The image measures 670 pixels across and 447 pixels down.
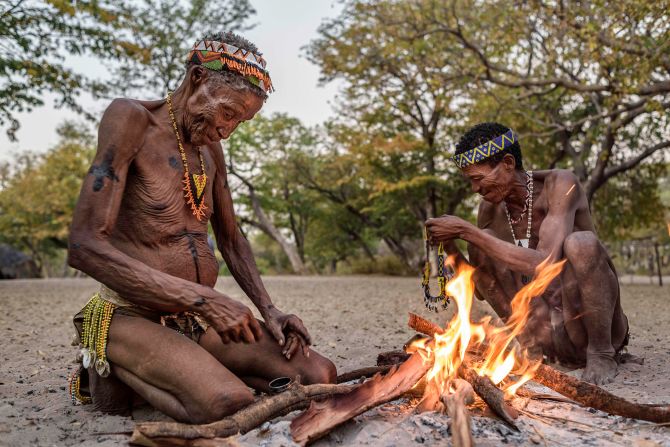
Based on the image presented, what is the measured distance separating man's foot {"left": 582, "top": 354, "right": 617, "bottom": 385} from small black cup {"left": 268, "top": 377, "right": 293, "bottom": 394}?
194cm

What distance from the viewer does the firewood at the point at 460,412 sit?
2146 mm

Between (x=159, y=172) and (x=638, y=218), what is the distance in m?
16.5

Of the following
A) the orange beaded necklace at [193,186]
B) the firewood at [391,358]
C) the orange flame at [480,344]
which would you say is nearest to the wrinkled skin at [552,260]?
the orange flame at [480,344]

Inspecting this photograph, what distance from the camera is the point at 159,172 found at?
2943mm

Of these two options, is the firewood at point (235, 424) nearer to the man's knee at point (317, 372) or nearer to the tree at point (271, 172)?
the man's knee at point (317, 372)

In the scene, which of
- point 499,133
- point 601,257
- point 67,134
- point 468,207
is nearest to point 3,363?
point 499,133

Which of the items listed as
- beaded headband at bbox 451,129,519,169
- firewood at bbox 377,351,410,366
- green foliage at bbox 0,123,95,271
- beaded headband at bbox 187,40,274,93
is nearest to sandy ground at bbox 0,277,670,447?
firewood at bbox 377,351,410,366

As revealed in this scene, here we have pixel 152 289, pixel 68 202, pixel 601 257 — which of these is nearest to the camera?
pixel 152 289

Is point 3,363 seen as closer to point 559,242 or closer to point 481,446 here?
point 481,446

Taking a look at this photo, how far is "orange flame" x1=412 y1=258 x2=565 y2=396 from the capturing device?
2.75 m

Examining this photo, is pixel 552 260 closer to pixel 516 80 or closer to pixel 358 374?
pixel 358 374

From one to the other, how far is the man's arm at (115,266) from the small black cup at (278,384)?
53 centimetres

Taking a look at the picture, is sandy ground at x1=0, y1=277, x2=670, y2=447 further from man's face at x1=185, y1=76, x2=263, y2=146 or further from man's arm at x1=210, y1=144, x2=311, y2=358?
man's face at x1=185, y1=76, x2=263, y2=146

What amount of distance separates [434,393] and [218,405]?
1.06 metres
